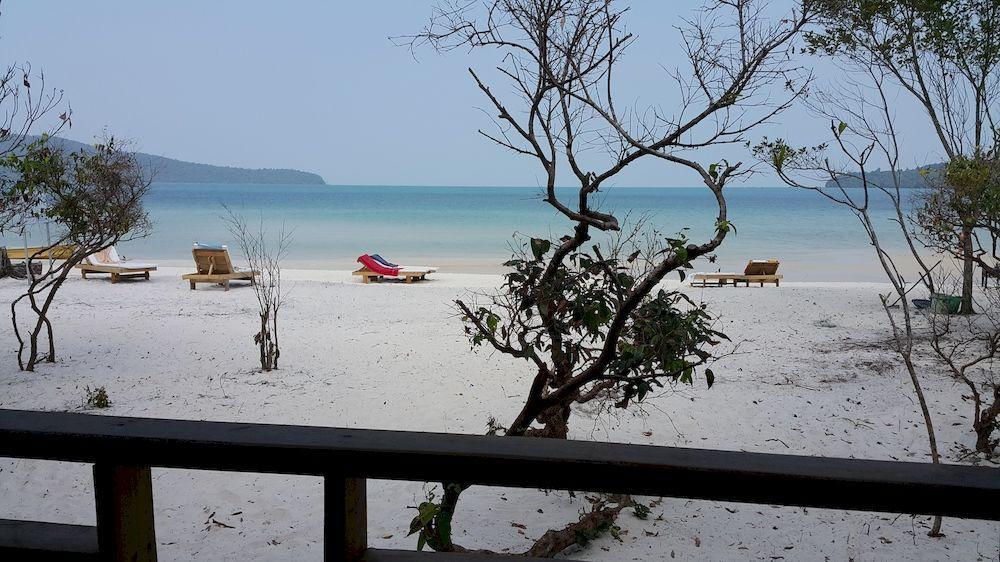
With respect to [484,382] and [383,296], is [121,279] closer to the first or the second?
[383,296]

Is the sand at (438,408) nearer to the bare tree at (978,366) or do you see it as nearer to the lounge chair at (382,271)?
the bare tree at (978,366)

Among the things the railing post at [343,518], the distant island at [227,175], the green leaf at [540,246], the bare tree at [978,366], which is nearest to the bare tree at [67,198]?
the green leaf at [540,246]

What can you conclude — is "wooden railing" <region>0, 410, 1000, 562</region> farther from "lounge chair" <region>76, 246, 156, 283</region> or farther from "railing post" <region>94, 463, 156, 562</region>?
"lounge chair" <region>76, 246, 156, 283</region>

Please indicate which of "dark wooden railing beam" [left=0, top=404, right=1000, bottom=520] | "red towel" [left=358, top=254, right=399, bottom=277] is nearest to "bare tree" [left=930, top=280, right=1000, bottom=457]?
"dark wooden railing beam" [left=0, top=404, right=1000, bottom=520]

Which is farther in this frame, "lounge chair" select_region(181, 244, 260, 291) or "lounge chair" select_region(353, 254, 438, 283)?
"lounge chair" select_region(353, 254, 438, 283)

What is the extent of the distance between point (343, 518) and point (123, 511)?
0.30 metres

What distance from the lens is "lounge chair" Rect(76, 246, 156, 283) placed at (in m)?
13.3

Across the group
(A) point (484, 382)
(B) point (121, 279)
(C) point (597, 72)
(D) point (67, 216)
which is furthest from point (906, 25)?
(B) point (121, 279)

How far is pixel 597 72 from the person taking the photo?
3.29 m

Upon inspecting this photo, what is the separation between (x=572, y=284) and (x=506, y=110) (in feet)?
2.68

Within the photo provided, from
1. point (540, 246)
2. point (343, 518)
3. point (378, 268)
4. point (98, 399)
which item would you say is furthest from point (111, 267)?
point (343, 518)

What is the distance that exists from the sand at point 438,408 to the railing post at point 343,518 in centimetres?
283

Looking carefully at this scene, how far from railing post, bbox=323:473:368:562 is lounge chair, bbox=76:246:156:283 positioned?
45.3 feet

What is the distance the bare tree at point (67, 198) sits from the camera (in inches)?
241
